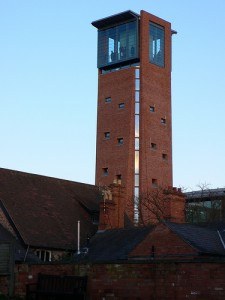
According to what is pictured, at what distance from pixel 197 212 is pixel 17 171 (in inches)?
841

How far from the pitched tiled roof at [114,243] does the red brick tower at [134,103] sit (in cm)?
2393

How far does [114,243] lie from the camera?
36438 millimetres

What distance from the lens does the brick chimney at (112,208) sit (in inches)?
1615

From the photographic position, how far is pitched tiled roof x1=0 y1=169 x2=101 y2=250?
3809 cm

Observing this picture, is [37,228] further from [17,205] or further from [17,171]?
[17,171]

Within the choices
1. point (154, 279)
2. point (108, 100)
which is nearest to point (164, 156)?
point (108, 100)

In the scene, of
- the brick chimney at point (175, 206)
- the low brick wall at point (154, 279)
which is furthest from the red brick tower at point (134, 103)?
the low brick wall at point (154, 279)

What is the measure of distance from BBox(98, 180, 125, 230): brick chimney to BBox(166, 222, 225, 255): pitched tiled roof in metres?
10.2

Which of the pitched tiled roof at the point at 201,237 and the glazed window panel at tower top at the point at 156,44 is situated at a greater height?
the glazed window panel at tower top at the point at 156,44

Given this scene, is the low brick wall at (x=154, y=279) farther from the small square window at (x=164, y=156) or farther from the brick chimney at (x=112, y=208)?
the small square window at (x=164, y=156)

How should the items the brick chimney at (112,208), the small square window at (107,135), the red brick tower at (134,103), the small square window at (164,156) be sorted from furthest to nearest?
the small square window at (164,156), the small square window at (107,135), the red brick tower at (134,103), the brick chimney at (112,208)

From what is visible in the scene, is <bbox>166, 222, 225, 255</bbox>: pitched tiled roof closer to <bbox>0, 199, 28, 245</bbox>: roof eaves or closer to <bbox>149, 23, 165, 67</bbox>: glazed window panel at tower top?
<bbox>0, 199, 28, 245</bbox>: roof eaves

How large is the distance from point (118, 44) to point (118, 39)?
0.59 metres

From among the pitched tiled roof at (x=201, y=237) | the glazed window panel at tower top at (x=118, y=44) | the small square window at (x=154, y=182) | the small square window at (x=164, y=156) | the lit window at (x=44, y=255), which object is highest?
the glazed window panel at tower top at (x=118, y=44)
